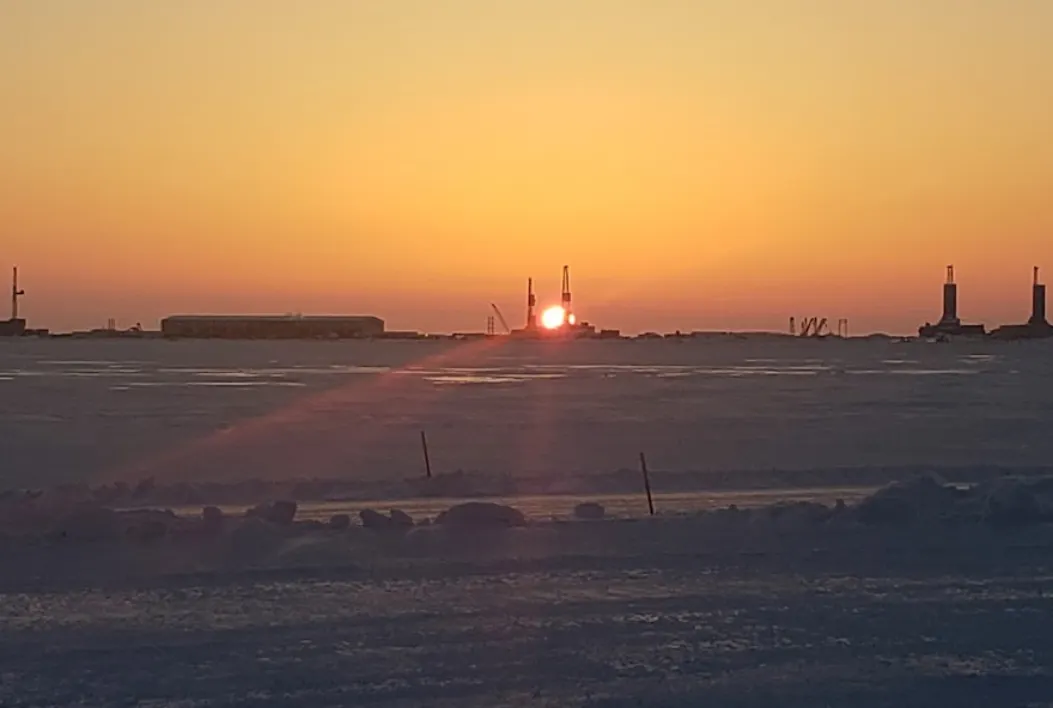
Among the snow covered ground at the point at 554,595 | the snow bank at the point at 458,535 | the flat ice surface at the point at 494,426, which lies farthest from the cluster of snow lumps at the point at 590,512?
the flat ice surface at the point at 494,426

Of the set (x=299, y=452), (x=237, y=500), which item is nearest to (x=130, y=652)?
(x=237, y=500)

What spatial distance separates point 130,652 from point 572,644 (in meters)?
2.68

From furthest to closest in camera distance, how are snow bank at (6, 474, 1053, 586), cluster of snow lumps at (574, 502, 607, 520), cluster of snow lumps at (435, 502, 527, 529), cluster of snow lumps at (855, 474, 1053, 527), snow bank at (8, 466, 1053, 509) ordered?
1. snow bank at (8, 466, 1053, 509)
2. cluster of snow lumps at (574, 502, 607, 520)
3. cluster of snow lumps at (855, 474, 1053, 527)
4. cluster of snow lumps at (435, 502, 527, 529)
5. snow bank at (6, 474, 1053, 586)

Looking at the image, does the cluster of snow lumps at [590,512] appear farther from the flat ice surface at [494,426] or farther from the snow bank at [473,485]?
the flat ice surface at [494,426]

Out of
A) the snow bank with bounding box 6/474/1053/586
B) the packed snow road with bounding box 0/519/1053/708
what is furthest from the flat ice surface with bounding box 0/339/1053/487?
the packed snow road with bounding box 0/519/1053/708

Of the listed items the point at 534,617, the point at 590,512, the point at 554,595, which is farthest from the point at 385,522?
the point at 534,617

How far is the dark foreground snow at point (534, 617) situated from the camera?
22.8 ft

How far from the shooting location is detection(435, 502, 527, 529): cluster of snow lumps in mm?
12570

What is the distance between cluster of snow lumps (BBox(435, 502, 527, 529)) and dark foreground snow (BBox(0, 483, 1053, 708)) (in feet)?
0.78

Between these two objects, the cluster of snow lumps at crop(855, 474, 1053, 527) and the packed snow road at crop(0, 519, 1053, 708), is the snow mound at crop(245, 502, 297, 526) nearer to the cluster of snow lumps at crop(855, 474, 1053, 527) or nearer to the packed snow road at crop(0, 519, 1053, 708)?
the packed snow road at crop(0, 519, 1053, 708)

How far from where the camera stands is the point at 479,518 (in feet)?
41.6

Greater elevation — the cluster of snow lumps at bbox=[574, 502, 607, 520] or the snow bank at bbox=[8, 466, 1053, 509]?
the cluster of snow lumps at bbox=[574, 502, 607, 520]

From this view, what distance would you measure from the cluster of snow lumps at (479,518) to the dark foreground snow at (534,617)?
24 cm

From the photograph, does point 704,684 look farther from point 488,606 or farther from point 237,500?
point 237,500
